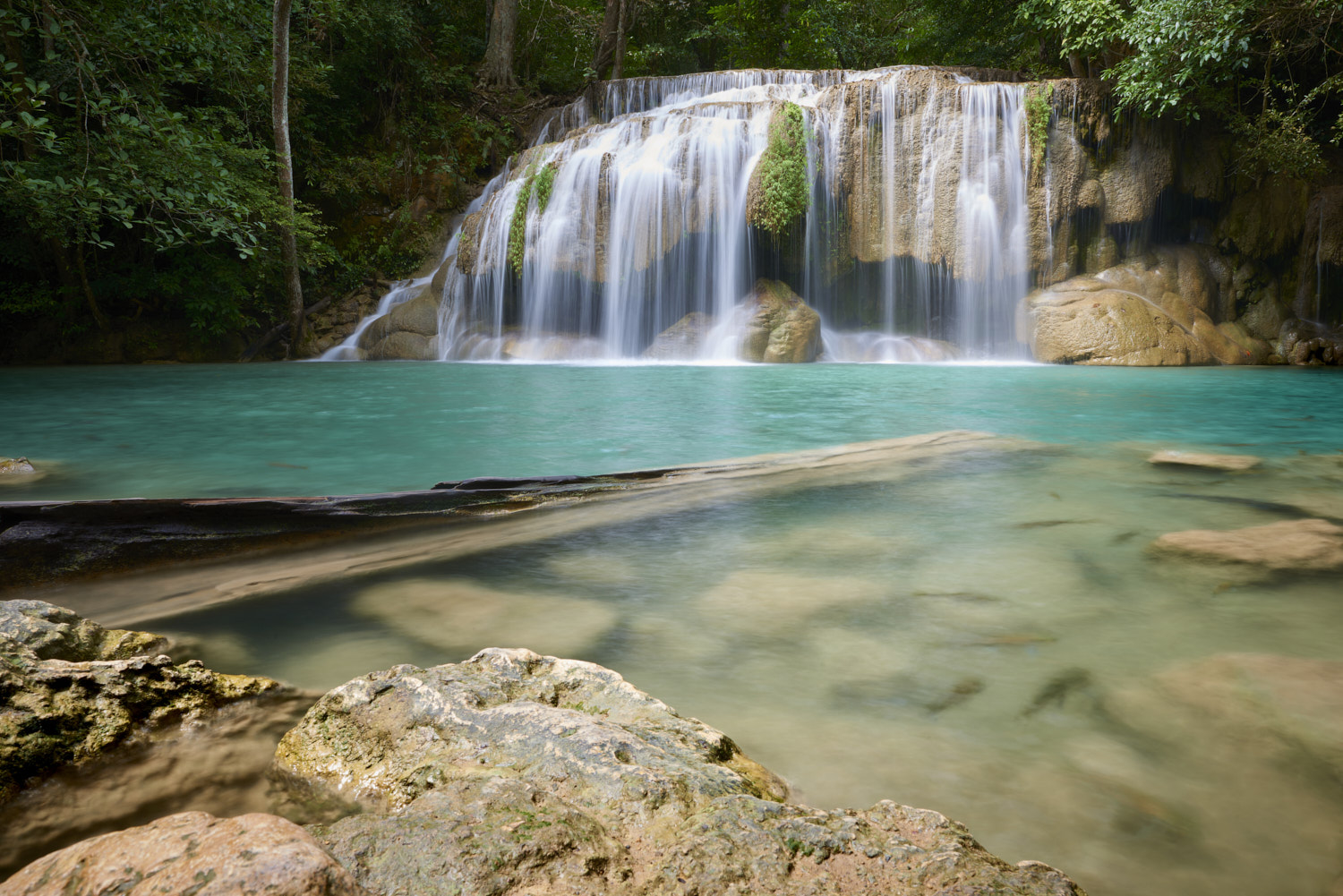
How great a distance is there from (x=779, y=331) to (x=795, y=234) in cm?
216

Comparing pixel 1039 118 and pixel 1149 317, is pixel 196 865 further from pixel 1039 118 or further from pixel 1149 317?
pixel 1039 118

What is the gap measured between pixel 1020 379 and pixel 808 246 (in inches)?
216

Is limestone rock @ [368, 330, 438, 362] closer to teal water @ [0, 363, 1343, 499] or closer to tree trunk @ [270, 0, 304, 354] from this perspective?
tree trunk @ [270, 0, 304, 354]

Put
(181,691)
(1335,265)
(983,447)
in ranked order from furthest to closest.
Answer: (1335,265), (983,447), (181,691)

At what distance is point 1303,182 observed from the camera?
47.2 ft

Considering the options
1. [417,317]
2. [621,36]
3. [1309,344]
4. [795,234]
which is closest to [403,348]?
[417,317]

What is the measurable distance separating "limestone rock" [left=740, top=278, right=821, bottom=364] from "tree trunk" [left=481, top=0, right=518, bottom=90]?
11.7 meters

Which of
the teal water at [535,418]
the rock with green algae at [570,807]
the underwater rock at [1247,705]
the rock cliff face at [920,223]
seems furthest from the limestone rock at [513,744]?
the rock cliff face at [920,223]

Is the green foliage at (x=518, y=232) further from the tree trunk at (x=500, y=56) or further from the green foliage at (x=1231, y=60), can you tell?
the green foliage at (x=1231, y=60)

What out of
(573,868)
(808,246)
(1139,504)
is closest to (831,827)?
(573,868)

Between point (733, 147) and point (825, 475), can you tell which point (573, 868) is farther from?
point (733, 147)

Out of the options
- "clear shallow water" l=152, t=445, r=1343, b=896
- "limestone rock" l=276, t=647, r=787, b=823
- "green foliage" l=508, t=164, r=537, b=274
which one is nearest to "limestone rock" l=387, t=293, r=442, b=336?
"green foliage" l=508, t=164, r=537, b=274

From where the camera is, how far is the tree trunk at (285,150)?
12.3m

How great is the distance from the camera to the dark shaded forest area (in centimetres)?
889
